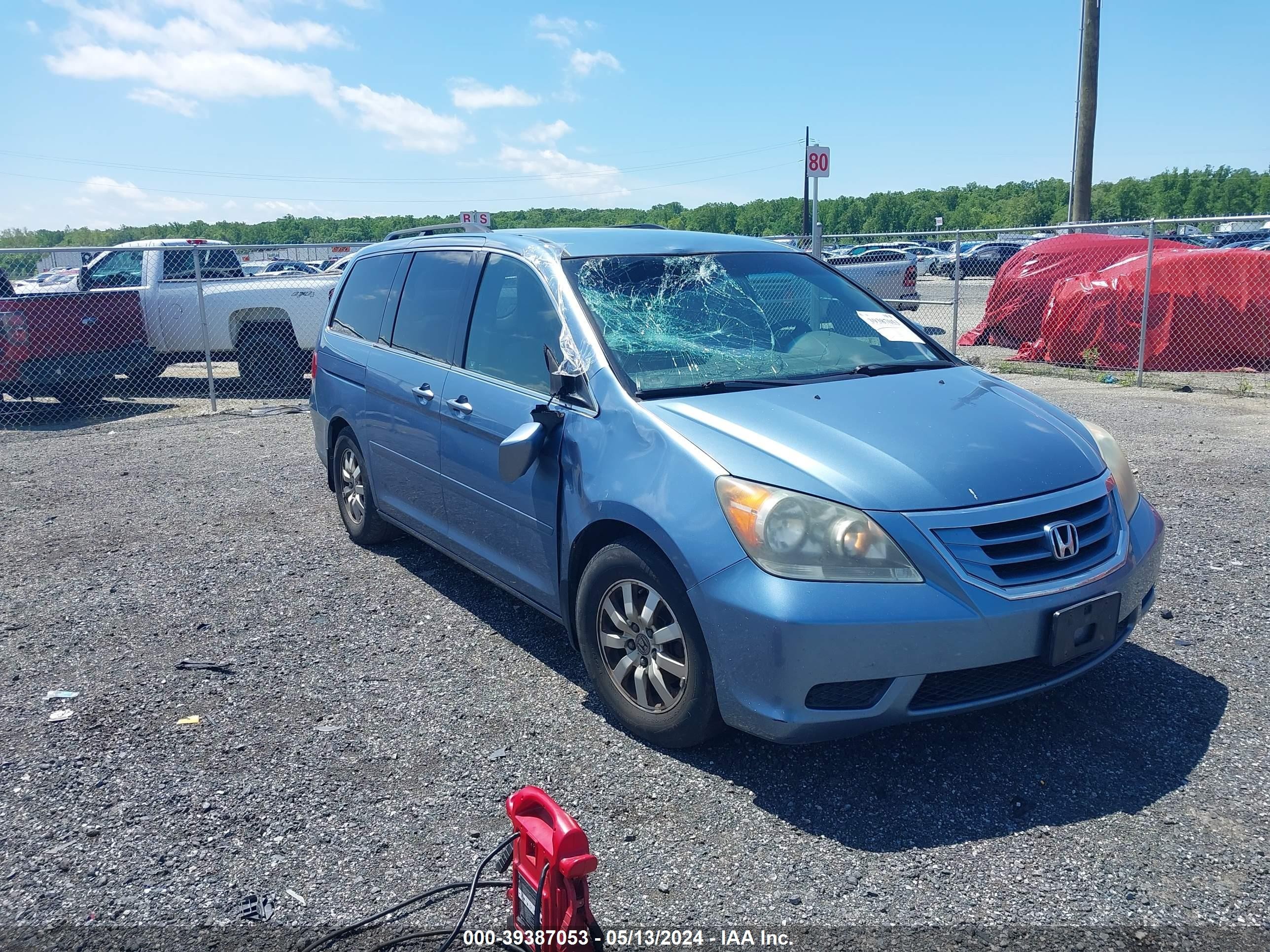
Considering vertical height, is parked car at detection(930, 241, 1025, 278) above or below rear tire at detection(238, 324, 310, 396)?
above

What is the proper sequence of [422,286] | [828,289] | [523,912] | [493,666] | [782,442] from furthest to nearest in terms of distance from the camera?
[422,286] < [828,289] < [493,666] < [782,442] < [523,912]

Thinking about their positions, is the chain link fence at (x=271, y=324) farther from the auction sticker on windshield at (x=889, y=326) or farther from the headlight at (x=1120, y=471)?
the headlight at (x=1120, y=471)

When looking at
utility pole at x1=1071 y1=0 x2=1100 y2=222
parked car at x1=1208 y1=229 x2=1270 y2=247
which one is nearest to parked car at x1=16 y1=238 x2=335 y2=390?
utility pole at x1=1071 y1=0 x2=1100 y2=222

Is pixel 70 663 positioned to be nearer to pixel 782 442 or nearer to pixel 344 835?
pixel 344 835

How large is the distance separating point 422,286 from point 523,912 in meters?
3.54

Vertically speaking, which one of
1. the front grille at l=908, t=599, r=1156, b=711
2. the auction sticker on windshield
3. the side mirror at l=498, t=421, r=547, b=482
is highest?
the auction sticker on windshield

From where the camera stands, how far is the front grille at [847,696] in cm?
307

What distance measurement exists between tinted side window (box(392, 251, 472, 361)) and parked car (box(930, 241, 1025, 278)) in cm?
2414

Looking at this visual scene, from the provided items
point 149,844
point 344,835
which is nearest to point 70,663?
point 149,844

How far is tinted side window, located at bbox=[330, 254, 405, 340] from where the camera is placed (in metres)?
5.62

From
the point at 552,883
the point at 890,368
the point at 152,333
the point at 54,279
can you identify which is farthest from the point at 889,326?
the point at 54,279

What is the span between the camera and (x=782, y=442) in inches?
132

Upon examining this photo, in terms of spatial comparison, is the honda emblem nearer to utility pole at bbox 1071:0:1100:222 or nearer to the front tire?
the front tire

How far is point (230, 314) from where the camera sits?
12969 mm
